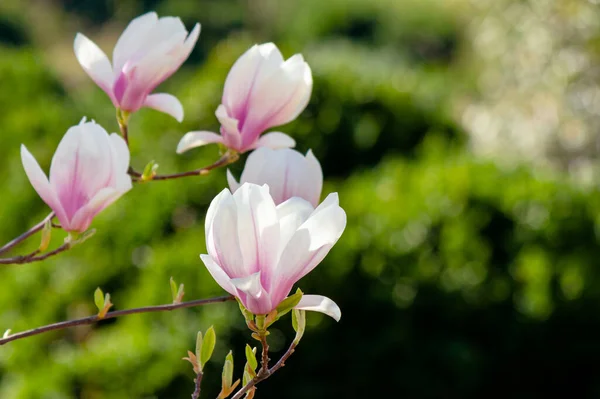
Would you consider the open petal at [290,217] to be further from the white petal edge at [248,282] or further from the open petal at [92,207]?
the open petal at [92,207]

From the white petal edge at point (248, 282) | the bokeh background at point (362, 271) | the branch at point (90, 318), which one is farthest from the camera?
the bokeh background at point (362, 271)

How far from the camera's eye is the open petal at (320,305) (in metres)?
0.89

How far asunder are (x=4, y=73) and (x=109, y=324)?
338cm

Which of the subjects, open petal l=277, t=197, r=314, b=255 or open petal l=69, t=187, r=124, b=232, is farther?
open petal l=69, t=187, r=124, b=232

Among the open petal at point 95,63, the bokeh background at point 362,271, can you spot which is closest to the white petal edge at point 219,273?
the open petal at point 95,63

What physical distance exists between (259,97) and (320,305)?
36 centimetres

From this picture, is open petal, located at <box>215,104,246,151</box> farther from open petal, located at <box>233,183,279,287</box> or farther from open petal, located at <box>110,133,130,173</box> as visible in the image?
open petal, located at <box>233,183,279,287</box>

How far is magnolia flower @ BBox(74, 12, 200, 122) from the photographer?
43.8 inches

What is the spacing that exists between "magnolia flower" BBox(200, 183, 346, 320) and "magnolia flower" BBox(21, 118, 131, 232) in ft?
0.57

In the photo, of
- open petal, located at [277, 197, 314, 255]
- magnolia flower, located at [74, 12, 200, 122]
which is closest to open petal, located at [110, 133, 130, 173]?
magnolia flower, located at [74, 12, 200, 122]

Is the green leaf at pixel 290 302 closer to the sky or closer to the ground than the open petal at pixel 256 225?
closer to the ground

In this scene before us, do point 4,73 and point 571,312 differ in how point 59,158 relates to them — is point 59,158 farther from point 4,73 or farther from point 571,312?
point 4,73

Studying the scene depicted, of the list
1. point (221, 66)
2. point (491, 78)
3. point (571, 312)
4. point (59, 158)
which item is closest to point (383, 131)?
point (221, 66)

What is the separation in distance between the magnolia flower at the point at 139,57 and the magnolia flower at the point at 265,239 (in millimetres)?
289
